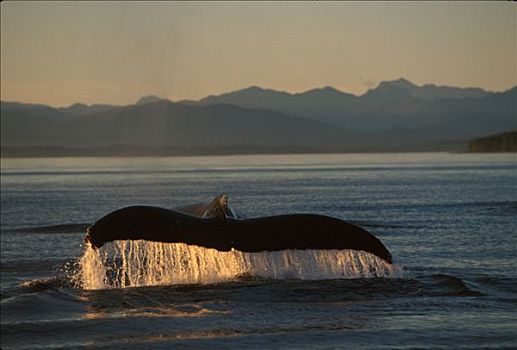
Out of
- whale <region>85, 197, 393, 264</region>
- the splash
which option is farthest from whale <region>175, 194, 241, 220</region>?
the splash

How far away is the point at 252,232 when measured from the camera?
33.5 ft

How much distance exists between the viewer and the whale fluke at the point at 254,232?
9.85 metres

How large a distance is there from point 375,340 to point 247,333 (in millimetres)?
1357

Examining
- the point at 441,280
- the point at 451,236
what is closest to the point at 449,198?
the point at 451,236

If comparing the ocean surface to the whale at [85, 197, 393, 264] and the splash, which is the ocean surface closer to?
the splash

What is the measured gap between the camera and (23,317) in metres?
10.6

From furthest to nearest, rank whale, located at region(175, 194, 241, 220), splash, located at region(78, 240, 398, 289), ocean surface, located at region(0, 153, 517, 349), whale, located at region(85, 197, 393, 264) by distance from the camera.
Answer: splash, located at region(78, 240, 398, 289) < whale, located at region(175, 194, 241, 220) < whale, located at region(85, 197, 393, 264) < ocean surface, located at region(0, 153, 517, 349)

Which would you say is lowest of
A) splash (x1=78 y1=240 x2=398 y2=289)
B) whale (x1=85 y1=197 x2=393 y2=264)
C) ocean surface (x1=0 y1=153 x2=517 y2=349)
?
ocean surface (x1=0 y1=153 x2=517 y2=349)

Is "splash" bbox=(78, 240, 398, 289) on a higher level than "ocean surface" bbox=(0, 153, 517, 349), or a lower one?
higher

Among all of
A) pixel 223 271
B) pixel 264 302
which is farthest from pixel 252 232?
pixel 223 271

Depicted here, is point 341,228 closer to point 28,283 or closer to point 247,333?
point 247,333

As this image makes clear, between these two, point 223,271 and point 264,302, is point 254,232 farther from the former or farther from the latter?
point 223,271

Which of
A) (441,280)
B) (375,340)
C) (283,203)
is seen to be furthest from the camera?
(283,203)

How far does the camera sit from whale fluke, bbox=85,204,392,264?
32.3 ft
